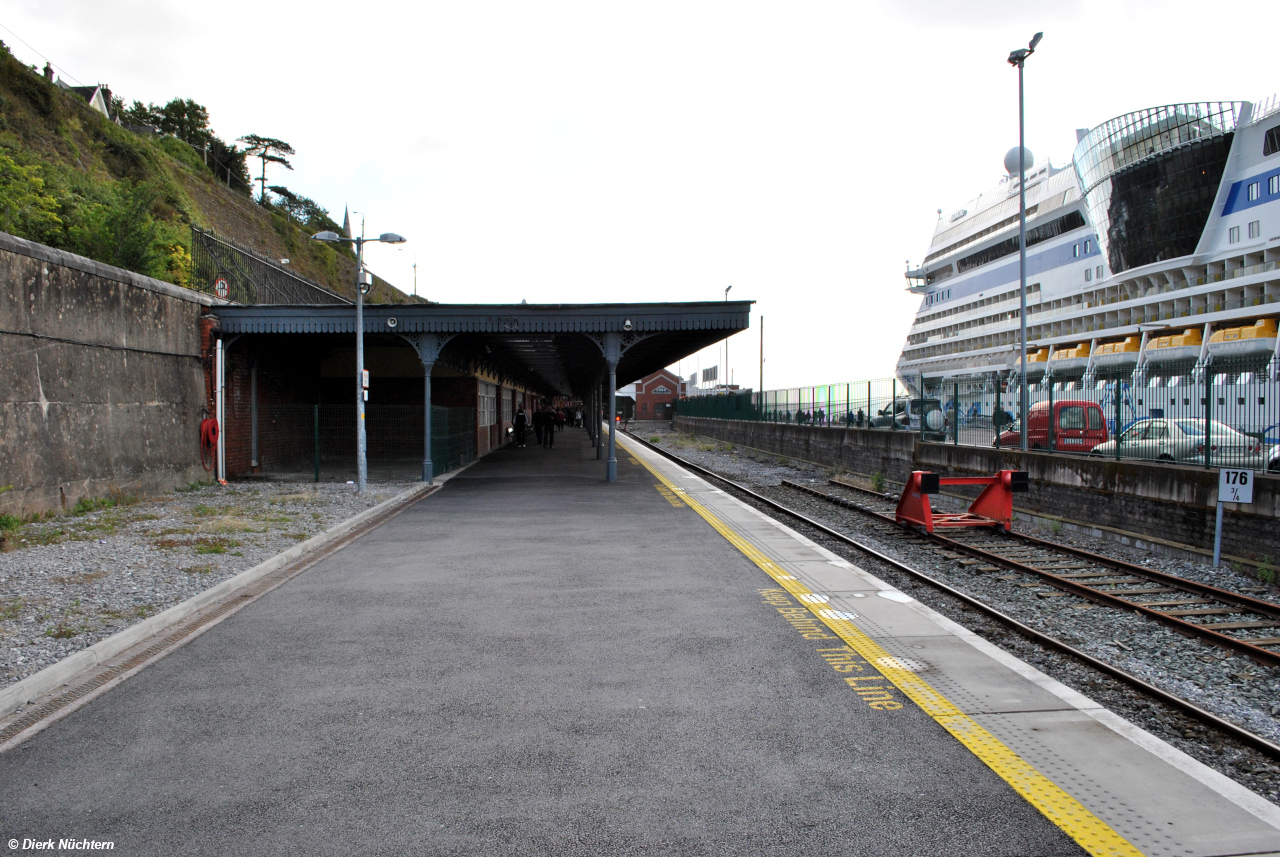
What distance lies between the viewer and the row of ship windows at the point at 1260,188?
160 feet

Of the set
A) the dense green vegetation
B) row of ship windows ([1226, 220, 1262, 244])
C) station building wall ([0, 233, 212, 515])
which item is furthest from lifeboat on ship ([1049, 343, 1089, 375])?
station building wall ([0, 233, 212, 515])

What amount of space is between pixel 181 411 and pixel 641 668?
563 inches

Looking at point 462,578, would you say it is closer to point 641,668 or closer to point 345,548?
point 345,548

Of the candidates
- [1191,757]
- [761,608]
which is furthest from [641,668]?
[1191,757]

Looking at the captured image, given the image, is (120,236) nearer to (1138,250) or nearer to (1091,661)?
(1091,661)

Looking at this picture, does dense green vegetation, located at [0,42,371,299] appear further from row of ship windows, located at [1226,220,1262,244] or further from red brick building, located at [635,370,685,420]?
row of ship windows, located at [1226,220,1262,244]

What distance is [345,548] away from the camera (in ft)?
32.4

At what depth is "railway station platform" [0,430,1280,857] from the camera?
318 centimetres

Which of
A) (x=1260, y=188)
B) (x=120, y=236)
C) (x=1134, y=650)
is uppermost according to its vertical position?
(x=1260, y=188)

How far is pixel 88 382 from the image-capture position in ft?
41.3

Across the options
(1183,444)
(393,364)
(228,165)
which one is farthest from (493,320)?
(228,165)

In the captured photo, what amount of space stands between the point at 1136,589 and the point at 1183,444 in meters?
4.58

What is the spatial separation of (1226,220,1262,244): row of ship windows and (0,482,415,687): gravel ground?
59.9 m

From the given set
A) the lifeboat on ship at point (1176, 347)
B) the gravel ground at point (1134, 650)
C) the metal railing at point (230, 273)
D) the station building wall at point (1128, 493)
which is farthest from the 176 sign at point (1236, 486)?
the lifeboat on ship at point (1176, 347)
